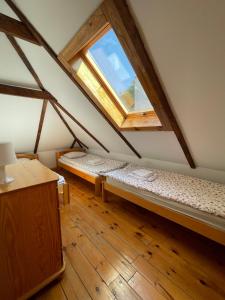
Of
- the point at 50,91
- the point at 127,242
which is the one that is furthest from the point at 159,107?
the point at 50,91

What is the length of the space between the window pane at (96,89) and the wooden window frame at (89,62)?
0.11 ft

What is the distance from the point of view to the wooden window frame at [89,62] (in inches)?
48.8

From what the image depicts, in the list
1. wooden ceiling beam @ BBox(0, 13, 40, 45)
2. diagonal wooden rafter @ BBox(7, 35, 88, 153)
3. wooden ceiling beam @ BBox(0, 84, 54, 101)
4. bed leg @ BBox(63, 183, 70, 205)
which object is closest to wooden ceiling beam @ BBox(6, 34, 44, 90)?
diagonal wooden rafter @ BBox(7, 35, 88, 153)

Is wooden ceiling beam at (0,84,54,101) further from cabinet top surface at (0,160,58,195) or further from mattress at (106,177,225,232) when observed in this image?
mattress at (106,177,225,232)

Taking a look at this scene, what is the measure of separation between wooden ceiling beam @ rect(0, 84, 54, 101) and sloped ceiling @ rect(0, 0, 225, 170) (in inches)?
4.2

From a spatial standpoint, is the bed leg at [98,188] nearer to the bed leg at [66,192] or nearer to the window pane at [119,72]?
the bed leg at [66,192]

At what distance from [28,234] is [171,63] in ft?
5.58

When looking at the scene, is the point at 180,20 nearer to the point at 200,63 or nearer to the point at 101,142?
the point at 200,63

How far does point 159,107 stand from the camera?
157 centimetres

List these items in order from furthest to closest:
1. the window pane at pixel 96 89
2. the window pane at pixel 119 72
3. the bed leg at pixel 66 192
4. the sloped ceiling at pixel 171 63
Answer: the bed leg at pixel 66 192 → the window pane at pixel 96 89 → the window pane at pixel 119 72 → the sloped ceiling at pixel 171 63

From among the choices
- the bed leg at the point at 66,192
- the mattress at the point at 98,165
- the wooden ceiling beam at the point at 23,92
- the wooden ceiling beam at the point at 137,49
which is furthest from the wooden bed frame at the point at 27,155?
the wooden ceiling beam at the point at 137,49

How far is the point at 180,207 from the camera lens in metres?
1.68

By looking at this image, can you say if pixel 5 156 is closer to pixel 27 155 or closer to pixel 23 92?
pixel 23 92

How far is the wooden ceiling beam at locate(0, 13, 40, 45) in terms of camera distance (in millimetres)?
1606
